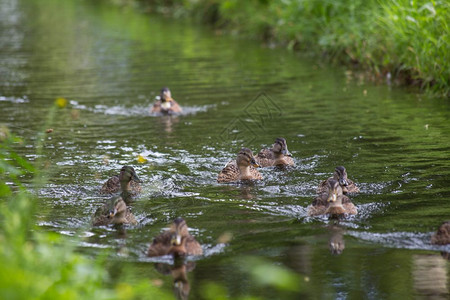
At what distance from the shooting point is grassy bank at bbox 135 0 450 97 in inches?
611

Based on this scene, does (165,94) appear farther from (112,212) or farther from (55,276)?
(55,276)

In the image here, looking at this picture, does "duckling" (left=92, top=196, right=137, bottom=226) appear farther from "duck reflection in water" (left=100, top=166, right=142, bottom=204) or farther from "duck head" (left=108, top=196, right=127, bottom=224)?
"duck reflection in water" (left=100, top=166, right=142, bottom=204)

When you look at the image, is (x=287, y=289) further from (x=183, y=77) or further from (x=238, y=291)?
(x=183, y=77)

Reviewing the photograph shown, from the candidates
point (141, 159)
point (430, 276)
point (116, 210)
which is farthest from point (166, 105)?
point (430, 276)

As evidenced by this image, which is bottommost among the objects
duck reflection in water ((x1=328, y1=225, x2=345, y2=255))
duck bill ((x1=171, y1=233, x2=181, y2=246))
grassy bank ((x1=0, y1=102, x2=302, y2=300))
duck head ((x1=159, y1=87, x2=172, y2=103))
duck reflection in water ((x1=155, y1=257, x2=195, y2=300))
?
duck reflection in water ((x1=155, y1=257, x2=195, y2=300))

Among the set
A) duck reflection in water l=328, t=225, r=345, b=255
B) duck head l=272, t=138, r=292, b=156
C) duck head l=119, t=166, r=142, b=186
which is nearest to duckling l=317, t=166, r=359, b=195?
duck reflection in water l=328, t=225, r=345, b=255

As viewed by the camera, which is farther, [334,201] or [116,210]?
[334,201]

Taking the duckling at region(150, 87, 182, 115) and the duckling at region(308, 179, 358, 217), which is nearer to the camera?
the duckling at region(308, 179, 358, 217)

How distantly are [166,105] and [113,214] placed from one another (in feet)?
23.7

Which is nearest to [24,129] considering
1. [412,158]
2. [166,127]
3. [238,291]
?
[166,127]

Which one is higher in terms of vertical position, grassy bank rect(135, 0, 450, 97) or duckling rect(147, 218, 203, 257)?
grassy bank rect(135, 0, 450, 97)

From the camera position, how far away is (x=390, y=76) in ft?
58.2

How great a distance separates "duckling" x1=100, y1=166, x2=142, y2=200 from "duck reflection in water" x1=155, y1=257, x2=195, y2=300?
258 centimetres

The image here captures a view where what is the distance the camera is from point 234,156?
479 inches
